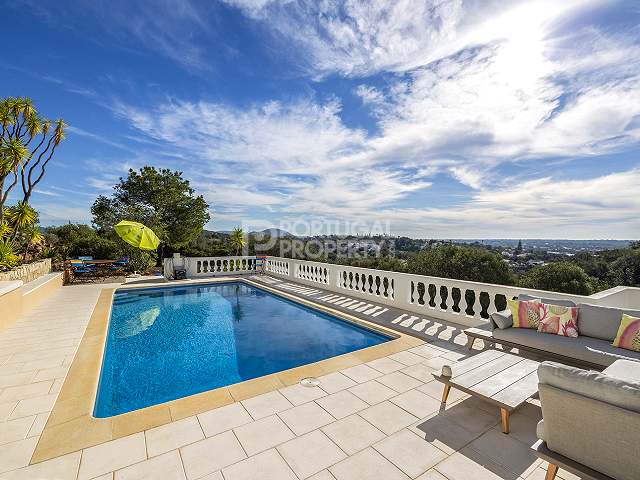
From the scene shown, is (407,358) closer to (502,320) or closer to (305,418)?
(502,320)

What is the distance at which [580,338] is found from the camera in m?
3.57

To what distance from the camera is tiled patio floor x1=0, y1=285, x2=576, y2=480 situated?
2070mm

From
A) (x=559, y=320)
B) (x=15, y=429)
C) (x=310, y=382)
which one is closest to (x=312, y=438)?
(x=310, y=382)

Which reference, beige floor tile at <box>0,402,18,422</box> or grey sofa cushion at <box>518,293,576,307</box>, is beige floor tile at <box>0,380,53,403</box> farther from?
grey sofa cushion at <box>518,293,576,307</box>

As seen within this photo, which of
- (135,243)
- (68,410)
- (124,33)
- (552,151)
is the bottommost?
(68,410)

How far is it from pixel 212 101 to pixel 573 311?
9903mm

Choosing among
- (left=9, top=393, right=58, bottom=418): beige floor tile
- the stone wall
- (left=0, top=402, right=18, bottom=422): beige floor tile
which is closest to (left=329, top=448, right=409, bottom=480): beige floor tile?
(left=9, top=393, right=58, bottom=418): beige floor tile

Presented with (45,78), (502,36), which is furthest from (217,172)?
(502,36)

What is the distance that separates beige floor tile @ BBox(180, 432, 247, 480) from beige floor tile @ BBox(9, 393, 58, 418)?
1.74 metres

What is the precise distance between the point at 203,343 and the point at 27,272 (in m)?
6.63

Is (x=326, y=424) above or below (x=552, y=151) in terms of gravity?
below

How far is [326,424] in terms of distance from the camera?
2.62 metres

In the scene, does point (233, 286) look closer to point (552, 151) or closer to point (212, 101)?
point (212, 101)

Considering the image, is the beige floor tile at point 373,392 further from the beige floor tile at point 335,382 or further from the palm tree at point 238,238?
the palm tree at point 238,238
